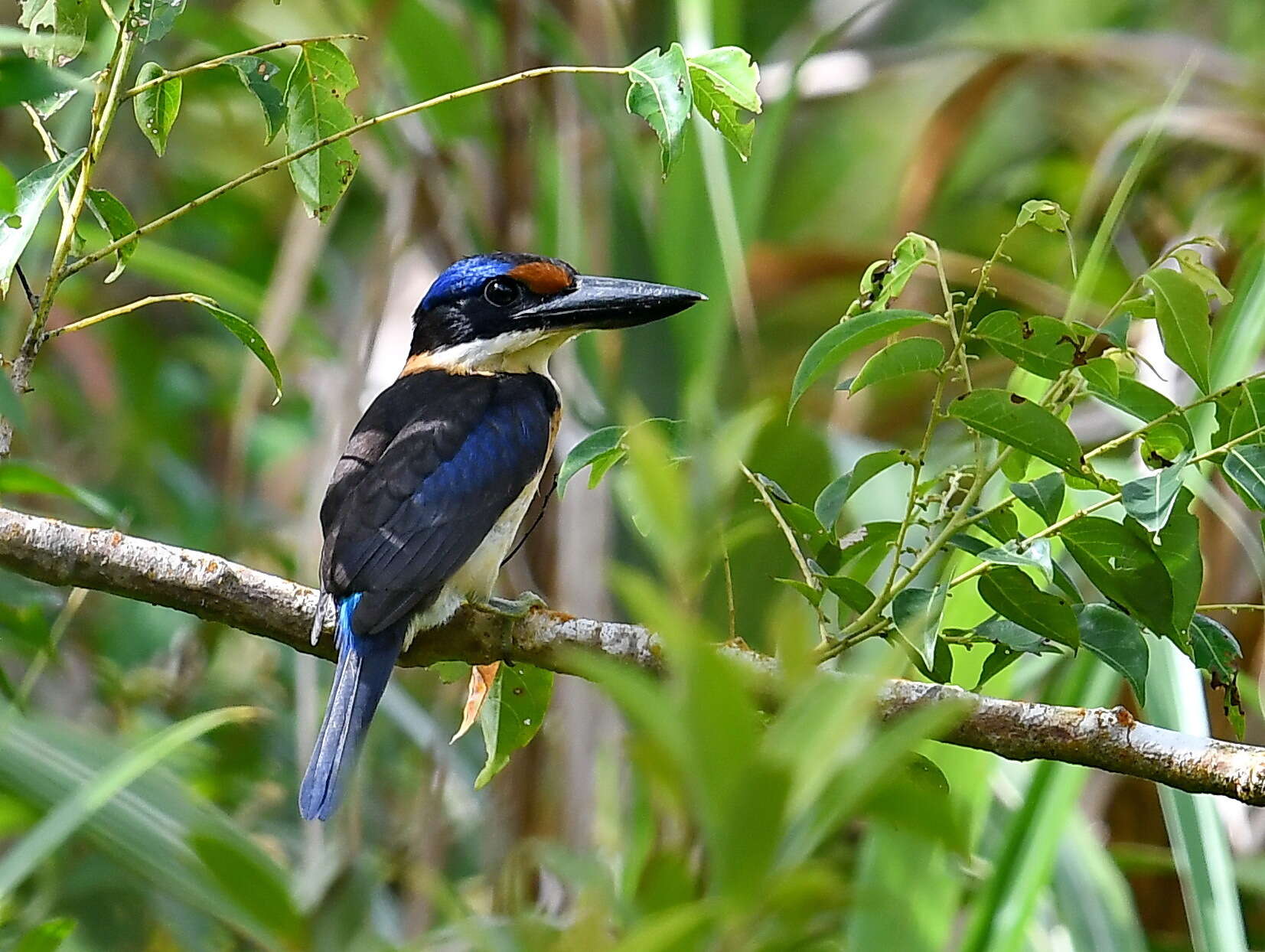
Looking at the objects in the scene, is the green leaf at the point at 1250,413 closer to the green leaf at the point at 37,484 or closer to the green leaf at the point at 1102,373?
the green leaf at the point at 1102,373

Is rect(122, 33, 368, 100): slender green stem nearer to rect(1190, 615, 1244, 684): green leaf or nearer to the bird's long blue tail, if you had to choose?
the bird's long blue tail

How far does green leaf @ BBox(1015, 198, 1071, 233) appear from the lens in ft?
3.75

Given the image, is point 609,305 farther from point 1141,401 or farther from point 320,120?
point 1141,401

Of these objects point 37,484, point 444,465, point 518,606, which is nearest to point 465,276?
point 444,465

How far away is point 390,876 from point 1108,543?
70.0 inches

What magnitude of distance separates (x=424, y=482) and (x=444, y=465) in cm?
4

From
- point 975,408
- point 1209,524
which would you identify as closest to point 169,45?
point 1209,524

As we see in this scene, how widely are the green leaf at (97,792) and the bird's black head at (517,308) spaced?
830mm

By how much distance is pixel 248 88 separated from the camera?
1292mm

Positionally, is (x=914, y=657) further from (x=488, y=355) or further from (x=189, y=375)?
(x=189, y=375)

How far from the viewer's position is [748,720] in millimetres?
475

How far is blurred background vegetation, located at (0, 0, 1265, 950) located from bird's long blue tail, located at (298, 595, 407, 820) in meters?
0.11

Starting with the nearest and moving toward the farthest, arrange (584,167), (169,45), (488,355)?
(488,355)
(584,167)
(169,45)

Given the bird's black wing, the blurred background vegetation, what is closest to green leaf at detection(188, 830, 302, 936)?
the blurred background vegetation
